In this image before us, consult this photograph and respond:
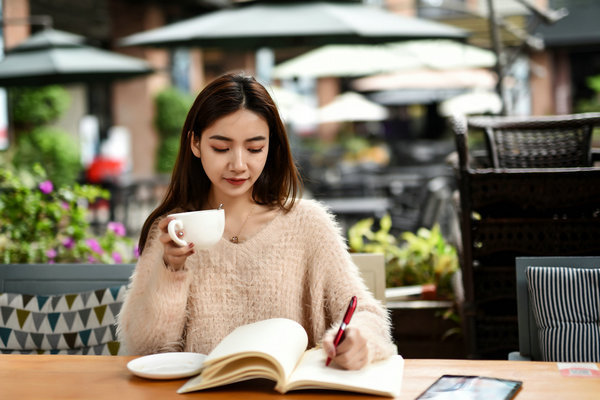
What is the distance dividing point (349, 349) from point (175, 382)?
0.44m

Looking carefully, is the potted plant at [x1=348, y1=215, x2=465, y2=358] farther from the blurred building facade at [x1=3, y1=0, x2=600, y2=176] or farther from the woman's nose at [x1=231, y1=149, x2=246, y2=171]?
the blurred building facade at [x1=3, y1=0, x2=600, y2=176]

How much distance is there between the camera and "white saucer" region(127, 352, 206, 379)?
6.00 ft

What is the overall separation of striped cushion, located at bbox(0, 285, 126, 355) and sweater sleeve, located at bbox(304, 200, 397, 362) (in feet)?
3.29

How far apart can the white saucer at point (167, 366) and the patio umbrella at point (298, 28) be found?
3.20 meters

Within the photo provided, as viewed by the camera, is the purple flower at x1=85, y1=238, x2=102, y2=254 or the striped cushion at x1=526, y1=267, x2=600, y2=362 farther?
the purple flower at x1=85, y1=238, x2=102, y2=254

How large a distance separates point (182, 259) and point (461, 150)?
1867mm

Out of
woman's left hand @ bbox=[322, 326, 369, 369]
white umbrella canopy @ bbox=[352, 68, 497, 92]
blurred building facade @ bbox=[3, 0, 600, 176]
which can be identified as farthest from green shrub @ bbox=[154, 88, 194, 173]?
woman's left hand @ bbox=[322, 326, 369, 369]

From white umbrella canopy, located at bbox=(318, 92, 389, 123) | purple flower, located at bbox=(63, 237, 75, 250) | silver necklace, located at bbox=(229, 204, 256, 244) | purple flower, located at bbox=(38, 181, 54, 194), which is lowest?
purple flower, located at bbox=(63, 237, 75, 250)

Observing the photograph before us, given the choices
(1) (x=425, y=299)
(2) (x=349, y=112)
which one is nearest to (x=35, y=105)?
(2) (x=349, y=112)

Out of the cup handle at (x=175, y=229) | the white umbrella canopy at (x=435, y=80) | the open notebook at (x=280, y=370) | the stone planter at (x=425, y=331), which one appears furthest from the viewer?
the white umbrella canopy at (x=435, y=80)

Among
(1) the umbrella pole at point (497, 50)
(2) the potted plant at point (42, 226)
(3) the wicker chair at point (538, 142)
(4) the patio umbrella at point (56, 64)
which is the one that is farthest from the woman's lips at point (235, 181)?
(4) the patio umbrella at point (56, 64)

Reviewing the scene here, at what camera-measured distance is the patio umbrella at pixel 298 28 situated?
15.9ft

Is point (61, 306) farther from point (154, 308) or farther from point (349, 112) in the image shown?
point (349, 112)

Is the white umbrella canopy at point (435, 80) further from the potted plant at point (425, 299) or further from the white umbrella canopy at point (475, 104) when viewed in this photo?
the potted plant at point (425, 299)
